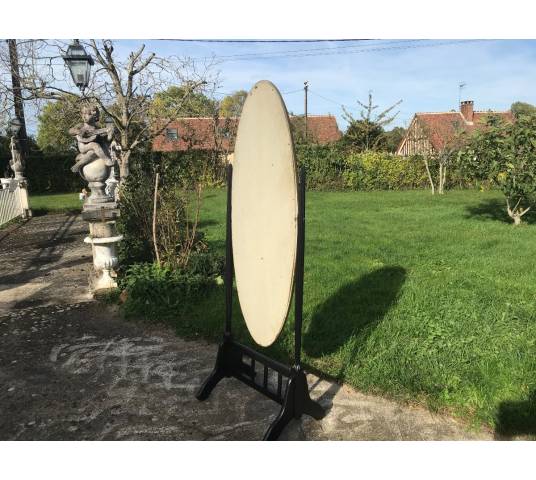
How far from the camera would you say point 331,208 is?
13.1m

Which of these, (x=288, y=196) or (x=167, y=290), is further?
(x=167, y=290)

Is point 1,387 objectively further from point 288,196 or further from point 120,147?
point 120,147

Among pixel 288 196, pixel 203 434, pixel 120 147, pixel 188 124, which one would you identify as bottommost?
pixel 203 434

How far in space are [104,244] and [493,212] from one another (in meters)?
9.71

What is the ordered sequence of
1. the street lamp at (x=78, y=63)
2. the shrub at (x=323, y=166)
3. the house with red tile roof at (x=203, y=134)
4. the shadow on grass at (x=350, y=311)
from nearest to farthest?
the shadow on grass at (x=350, y=311)
the street lamp at (x=78, y=63)
the shrub at (x=323, y=166)
the house with red tile roof at (x=203, y=134)

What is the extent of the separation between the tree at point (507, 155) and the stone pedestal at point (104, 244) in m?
7.19

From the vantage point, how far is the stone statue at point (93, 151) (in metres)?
5.01

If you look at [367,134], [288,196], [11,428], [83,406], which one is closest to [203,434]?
[83,406]

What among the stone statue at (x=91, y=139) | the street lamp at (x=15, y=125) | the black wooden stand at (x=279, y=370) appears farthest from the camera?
the street lamp at (x=15, y=125)

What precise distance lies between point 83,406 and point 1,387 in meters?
0.79

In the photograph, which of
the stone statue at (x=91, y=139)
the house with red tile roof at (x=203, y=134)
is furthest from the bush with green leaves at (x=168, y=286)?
the house with red tile roof at (x=203, y=134)

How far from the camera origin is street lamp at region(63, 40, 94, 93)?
6.45 metres

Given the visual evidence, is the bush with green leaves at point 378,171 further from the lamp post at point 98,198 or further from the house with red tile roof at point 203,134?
the lamp post at point 98,198

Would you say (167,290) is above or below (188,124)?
below
